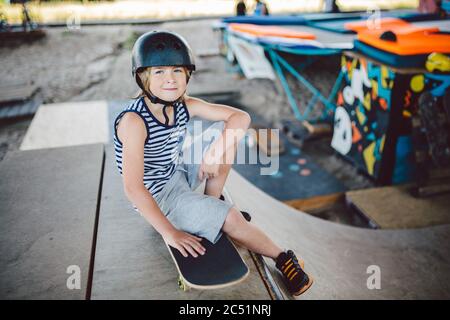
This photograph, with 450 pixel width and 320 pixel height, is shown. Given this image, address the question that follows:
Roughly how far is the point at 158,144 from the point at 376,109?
318 cm

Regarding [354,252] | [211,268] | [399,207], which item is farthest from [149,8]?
[211,268]

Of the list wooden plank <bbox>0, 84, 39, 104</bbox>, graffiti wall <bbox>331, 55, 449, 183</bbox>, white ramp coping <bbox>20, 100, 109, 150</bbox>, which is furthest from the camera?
wooden plank <bbox>0, 84, 39, 104</bbox>

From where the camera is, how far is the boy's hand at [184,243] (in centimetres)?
175

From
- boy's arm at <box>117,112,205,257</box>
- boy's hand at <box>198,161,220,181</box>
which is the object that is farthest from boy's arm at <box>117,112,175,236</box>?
boy's hand at <box>198,161,220,181</box>

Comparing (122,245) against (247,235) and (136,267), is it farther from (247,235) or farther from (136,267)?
(247,235)

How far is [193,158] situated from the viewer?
7.41 ft

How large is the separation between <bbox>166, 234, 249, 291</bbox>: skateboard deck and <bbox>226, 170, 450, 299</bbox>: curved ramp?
339 millimetres

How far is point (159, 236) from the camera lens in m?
2.12

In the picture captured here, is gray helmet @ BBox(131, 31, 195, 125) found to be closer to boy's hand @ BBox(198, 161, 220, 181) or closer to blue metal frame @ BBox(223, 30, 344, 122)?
boy's hand @ BBox(198, 161, 220, 181)

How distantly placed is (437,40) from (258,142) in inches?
107

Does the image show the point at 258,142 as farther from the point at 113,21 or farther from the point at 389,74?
the point at 113,21

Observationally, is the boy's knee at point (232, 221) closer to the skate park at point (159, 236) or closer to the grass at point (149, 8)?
the skate park at point (159, 236)

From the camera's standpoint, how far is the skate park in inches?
70.7
